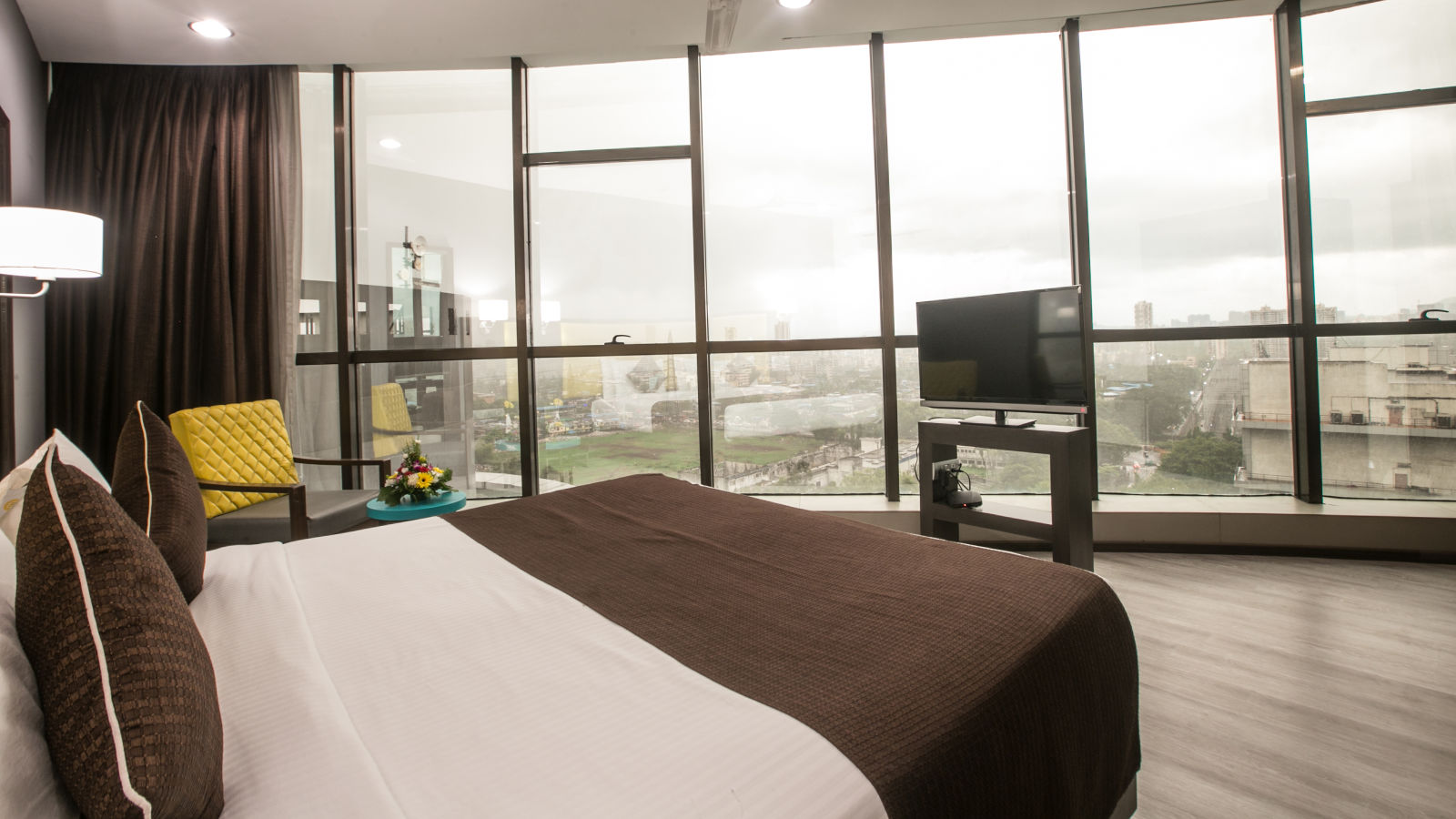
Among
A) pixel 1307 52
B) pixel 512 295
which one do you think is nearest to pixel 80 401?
pixel 512 295

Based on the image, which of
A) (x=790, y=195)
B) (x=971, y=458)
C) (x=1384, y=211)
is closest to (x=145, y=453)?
(x=790, y=195)

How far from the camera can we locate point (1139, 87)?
3.65 metres

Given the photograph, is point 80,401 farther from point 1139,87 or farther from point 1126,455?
point 1139,87

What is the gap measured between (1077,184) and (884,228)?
1.06 m

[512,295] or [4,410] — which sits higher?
[512,295]

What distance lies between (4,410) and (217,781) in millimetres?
3600

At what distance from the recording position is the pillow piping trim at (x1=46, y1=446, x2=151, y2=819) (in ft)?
2.06

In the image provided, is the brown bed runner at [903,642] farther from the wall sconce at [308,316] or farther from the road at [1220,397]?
the wall sconce at [308,316]

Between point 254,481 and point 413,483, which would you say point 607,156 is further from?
point 254,481

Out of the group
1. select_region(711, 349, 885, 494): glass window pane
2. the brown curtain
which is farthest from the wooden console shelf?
the brown curtain

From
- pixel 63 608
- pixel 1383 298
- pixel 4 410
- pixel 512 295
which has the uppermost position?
pixel 512 295

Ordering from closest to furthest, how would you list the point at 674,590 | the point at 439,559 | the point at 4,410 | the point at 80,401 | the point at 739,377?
the point at 674,590
the point at 439,559
the point at 4,410
the point at 80,401
the point at 739,377

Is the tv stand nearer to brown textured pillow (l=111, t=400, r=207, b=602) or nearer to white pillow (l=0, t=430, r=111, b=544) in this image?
brown textured pillow (l=111, t=400, r=207, b=602)

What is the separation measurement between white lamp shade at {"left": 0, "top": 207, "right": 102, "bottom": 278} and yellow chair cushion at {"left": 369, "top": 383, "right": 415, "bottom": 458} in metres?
1.74
